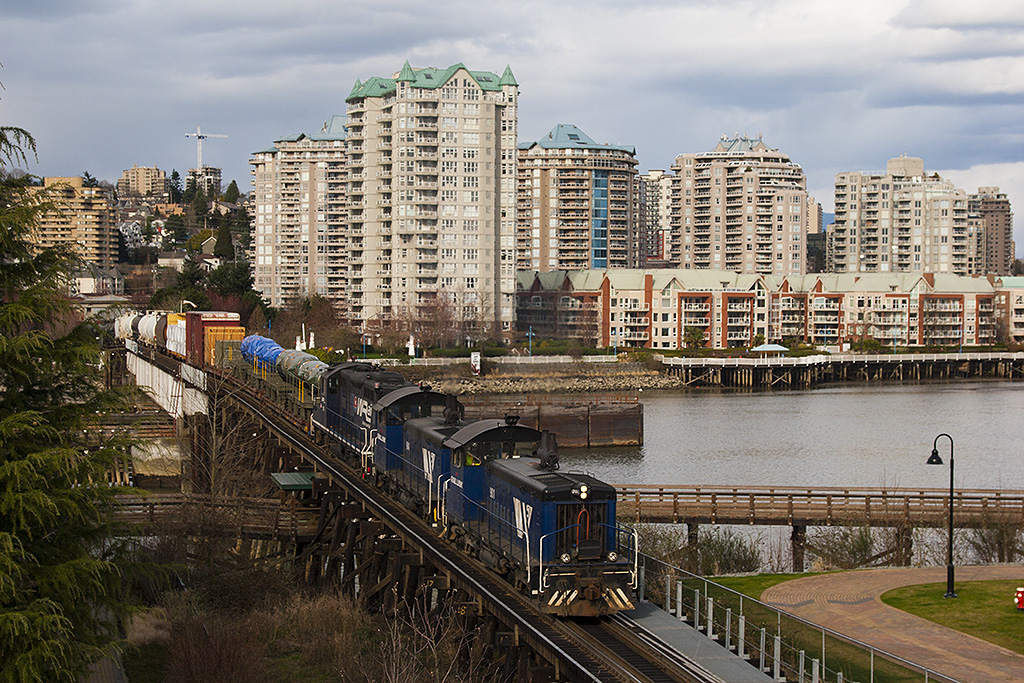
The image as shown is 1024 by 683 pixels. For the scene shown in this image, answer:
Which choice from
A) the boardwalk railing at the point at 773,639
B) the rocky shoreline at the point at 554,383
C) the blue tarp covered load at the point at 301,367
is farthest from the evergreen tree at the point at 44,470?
the rocky shoreline at the point at 554,383

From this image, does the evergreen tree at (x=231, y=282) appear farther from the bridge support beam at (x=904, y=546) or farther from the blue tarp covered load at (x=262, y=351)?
the bridge support beam at (x=904, y=546)

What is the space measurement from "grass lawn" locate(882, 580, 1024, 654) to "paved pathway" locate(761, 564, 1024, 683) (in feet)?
1.15

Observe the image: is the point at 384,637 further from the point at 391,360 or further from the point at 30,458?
the point at 391,360

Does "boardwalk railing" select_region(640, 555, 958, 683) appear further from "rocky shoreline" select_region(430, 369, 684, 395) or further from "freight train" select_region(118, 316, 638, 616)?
"rocky shoreline" select_region(430, 369, 684, 395)

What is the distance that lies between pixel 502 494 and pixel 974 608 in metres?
12.6

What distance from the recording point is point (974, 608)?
27172mm

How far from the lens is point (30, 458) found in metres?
16.1

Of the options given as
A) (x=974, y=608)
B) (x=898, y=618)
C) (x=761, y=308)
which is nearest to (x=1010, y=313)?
(x=761, y=308)

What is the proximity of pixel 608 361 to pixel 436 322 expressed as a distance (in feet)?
72.6

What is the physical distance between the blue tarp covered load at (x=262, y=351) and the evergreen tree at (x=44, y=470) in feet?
138

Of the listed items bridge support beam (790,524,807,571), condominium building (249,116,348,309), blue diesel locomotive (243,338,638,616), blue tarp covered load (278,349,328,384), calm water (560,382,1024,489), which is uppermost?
condominium building (249,116,348,309)

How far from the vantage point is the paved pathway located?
22.6m

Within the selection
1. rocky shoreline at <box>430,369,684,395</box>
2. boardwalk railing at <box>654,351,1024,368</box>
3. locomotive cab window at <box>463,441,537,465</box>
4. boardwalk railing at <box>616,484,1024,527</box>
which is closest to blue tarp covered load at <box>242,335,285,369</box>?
boardwalk railing at <box>616,484,1024,527</box>

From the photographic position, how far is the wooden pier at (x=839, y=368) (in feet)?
449
